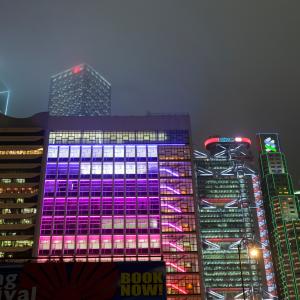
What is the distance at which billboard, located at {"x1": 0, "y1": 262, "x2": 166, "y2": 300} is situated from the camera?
41844mm

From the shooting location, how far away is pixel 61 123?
145875 mm

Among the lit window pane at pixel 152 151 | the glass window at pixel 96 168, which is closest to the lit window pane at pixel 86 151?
the glass window at pixel 96 168

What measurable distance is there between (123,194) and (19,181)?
33.3 meters

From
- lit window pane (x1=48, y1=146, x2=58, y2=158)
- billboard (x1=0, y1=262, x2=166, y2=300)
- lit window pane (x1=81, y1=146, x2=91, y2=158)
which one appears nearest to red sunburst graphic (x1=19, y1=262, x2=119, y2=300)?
billboard (x1=0, y1=262, x2=166, y2=300)

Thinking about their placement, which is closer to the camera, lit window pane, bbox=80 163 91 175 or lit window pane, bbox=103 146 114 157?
lit window pane, bbox=80 163 91 175

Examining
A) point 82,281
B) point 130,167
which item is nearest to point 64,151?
point 130,167

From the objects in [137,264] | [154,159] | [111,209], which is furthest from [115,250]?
[137,264]

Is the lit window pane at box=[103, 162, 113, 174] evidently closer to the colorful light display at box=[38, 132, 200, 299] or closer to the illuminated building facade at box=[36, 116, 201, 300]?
the colorful light display at box=[38, 132, 200, 299]

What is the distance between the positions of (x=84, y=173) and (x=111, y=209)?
15.5 meters

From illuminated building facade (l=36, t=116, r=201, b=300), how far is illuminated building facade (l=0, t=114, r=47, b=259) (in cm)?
378

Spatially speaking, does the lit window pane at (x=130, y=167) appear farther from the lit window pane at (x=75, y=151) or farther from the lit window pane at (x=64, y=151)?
the lit window pane at (x=64, y=151)

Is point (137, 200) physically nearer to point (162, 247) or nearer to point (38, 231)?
point (162, 247)

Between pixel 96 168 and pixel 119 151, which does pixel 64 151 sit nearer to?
pixel 96 168

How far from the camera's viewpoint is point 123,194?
134625mm
